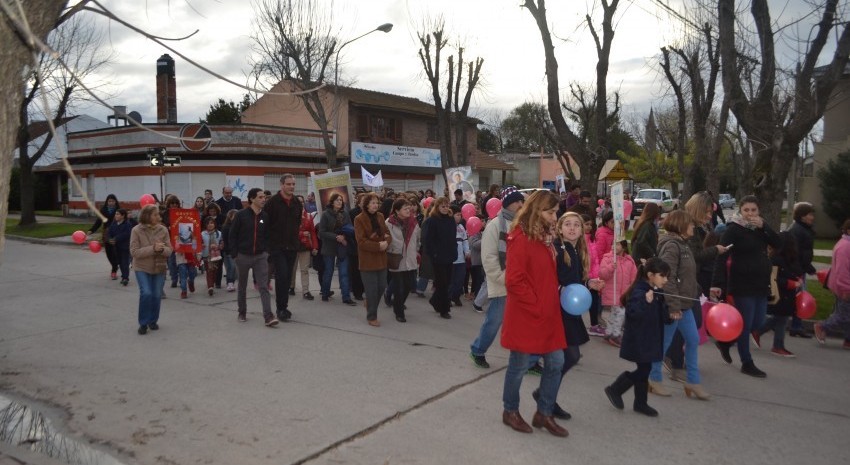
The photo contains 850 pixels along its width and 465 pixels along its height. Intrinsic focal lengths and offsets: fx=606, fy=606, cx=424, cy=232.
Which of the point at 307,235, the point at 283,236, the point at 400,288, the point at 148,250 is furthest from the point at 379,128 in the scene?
the point at 148,250

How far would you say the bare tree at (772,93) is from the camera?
27.6 ft

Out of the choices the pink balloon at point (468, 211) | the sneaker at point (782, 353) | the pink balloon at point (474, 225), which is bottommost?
Result: the sneaker at point (782, 353)

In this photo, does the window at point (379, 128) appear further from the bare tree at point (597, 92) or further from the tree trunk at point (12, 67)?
the tree trunk at point (12, 67)

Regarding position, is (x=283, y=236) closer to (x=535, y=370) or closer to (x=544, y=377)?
(x=535, y=370)

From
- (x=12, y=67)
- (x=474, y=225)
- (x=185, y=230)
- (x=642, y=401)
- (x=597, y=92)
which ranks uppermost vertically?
(x=597, y=92)

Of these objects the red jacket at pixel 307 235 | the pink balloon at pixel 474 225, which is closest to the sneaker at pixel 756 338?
the pink balloon at pixel 474 225

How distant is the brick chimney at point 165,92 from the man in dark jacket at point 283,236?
2716 centimetres

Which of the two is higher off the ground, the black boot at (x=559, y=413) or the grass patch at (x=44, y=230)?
the grass patch at (x=44, y=230)

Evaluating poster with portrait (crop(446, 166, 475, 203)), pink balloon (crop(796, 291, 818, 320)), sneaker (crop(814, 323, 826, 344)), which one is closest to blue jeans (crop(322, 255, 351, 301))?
pink balloon (crop(796, 291, 818, 320))

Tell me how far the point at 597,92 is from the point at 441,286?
297 inches

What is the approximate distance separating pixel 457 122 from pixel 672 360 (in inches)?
786

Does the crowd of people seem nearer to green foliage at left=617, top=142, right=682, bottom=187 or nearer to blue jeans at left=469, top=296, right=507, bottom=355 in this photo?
blue jeans at left=469, top=296, right=507, bottom=355

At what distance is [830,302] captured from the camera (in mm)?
9750

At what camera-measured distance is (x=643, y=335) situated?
4922 millimetres
